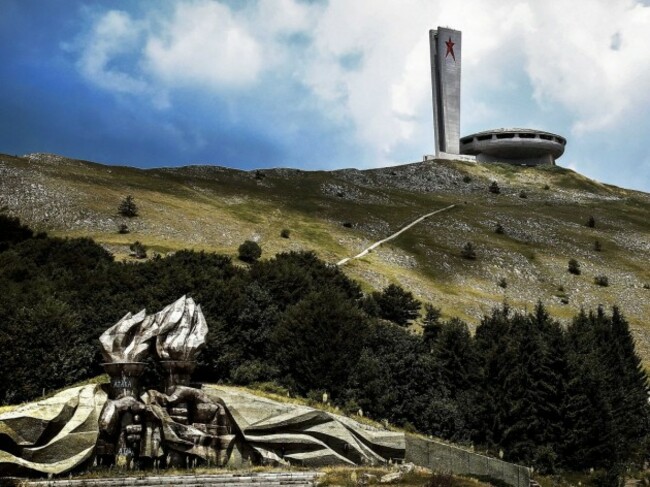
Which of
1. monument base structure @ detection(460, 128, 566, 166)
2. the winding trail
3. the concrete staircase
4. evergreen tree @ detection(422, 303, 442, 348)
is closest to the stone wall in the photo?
the concrete staircase

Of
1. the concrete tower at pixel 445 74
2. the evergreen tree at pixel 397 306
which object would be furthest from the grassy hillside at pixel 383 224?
the concrete tower at pixel 445 74

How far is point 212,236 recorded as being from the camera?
82.9 m

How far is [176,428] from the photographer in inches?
969

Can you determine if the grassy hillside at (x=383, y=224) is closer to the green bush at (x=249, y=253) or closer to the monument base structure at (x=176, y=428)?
the green bush at (x=249, y=253)

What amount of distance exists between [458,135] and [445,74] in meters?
14.4

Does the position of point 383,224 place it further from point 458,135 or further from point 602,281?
point 458,135

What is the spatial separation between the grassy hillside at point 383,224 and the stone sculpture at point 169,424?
141 ft

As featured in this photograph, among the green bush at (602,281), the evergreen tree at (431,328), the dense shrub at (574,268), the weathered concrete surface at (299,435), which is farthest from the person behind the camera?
the dense shrub at (574,268)

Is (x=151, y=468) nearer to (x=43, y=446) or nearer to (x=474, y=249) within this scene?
(x=43, y=446)

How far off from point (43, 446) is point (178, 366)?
5.34m

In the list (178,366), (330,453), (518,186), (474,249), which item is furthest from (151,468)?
(518,186)

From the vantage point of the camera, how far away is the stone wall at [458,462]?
27750 millimetres

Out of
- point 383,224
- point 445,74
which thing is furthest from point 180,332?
point 445,74

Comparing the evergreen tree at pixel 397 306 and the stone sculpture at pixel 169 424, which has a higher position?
the evergreen tree at pixel 397 306
